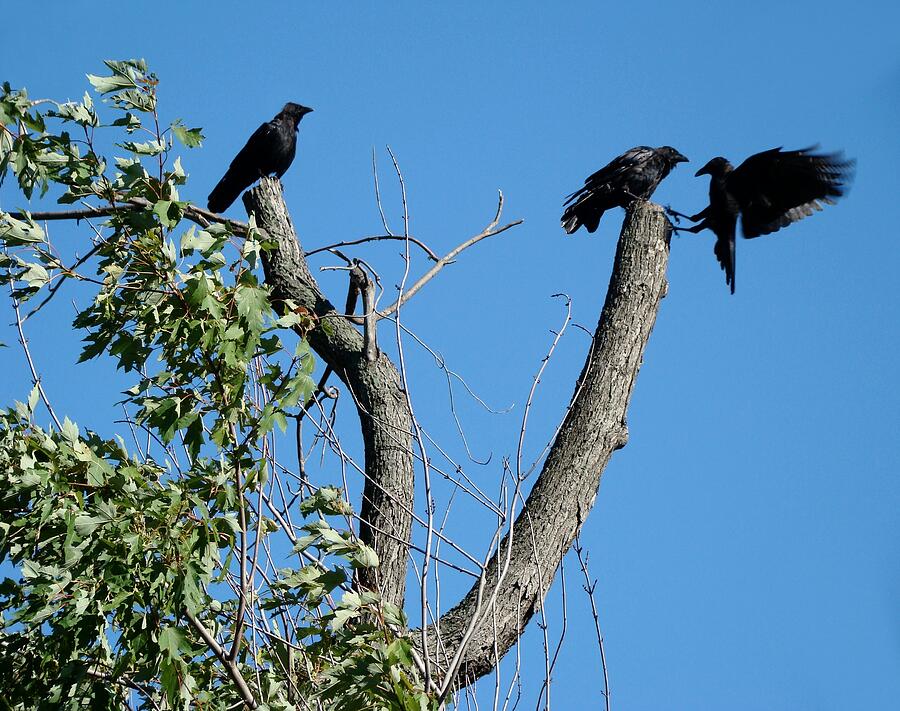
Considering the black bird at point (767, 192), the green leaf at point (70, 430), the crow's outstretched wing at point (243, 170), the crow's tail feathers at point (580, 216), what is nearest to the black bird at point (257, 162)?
the crow's outstretched wing at point (243, 170)

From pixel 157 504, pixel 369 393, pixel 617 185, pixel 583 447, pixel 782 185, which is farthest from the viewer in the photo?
pixel 617 185

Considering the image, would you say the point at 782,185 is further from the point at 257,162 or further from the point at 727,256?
the point at 257,162

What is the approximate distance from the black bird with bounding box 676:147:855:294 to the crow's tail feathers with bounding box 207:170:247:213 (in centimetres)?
311

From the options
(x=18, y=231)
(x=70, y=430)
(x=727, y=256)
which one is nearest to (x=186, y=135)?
(x=18, y=231)

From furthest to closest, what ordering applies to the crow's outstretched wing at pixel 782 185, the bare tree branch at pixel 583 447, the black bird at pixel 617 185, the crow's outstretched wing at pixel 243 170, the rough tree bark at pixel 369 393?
the crow's outstretched wing at pixel 243 170 < the black bird at pixel 617 185 < the crow's outstretched wing at pixel 782 185 < the rough tree bark at pixel 369 393 < the bare tree branch at pixel 583 447

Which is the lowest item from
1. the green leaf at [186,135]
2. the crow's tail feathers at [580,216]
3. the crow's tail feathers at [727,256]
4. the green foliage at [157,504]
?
the green foliage at [157,504]

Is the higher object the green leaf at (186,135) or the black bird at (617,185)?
the black bird at (617,185)

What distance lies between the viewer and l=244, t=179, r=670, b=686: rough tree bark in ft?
12.8

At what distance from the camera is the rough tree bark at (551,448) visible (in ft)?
12.8

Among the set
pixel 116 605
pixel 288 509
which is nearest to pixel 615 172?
pixel 288 509

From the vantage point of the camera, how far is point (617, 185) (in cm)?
633

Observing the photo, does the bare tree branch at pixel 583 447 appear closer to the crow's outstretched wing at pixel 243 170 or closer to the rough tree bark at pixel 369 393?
the rough tree bark at pixel 369 393

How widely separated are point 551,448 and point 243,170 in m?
3.53

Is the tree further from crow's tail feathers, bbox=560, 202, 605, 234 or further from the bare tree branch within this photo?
crow's tail feathers, bbox=560, 202, 605, 234
